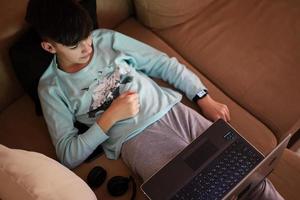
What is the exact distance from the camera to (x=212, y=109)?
1274 mm

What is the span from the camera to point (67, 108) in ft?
4.03

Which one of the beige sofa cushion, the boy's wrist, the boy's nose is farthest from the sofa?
the boy's nose

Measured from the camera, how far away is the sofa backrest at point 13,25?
48.1 inches

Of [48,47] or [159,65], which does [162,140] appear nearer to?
[159,65]

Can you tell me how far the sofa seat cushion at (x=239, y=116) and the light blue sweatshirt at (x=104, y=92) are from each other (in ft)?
0.29

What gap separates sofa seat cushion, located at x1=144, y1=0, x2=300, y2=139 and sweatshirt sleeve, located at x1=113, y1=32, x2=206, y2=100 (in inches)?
5.4

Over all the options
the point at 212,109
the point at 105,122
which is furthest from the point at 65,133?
the point at 212,109

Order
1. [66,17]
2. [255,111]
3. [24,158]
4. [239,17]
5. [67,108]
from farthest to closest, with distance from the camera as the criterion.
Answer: [239,17] → [255,111] → [67,108] → [66,17] → [24,158]

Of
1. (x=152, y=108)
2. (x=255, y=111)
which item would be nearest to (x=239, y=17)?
(x=255, y=111)

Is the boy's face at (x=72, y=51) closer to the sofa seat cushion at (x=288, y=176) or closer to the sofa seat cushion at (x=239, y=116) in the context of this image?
the sofa seat cushion at (x=239, y=116)

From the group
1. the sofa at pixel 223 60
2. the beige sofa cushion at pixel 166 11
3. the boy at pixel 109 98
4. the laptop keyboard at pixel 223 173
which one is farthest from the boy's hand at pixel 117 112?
the beige sofa cushion at pixel 166 11

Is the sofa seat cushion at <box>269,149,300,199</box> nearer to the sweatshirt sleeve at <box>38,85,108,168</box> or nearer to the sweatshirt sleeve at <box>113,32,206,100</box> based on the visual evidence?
the sweatshirt sleeve at <box>113,32,206,100</box>

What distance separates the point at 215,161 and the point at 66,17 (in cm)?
57

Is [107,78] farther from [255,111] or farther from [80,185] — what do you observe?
[255,111]
